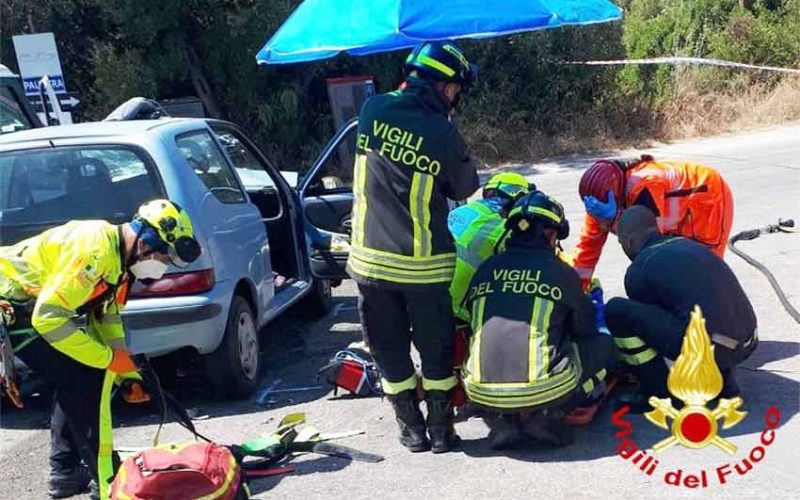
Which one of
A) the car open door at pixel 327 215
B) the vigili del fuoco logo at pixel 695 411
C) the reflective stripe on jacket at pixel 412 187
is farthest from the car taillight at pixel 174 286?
the vigili del fuoco logo at pixel 695 411

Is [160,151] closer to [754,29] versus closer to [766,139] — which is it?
[766,139]

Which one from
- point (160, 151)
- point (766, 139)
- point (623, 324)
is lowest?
point (766, 139)

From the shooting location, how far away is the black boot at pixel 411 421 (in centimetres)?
491

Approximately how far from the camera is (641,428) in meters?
4.86

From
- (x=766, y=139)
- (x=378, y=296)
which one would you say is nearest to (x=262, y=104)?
(x=766, y=139)

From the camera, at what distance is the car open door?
268 inches

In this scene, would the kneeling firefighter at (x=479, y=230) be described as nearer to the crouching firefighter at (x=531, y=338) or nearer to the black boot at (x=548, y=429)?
the crouching firefighter at (x=531, y=338)

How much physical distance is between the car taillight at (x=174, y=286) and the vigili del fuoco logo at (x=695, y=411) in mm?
2391

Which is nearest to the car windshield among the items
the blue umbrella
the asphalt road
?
the blue umbrella

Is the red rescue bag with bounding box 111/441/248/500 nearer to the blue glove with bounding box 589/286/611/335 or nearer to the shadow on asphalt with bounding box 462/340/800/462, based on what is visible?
the shadow on asphalt with bounding box 462/340/800/462

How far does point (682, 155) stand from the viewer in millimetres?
14961

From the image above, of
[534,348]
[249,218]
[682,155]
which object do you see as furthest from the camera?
[682,155]

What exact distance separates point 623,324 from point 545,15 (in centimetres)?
321

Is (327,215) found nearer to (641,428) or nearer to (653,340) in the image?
(653,340)
